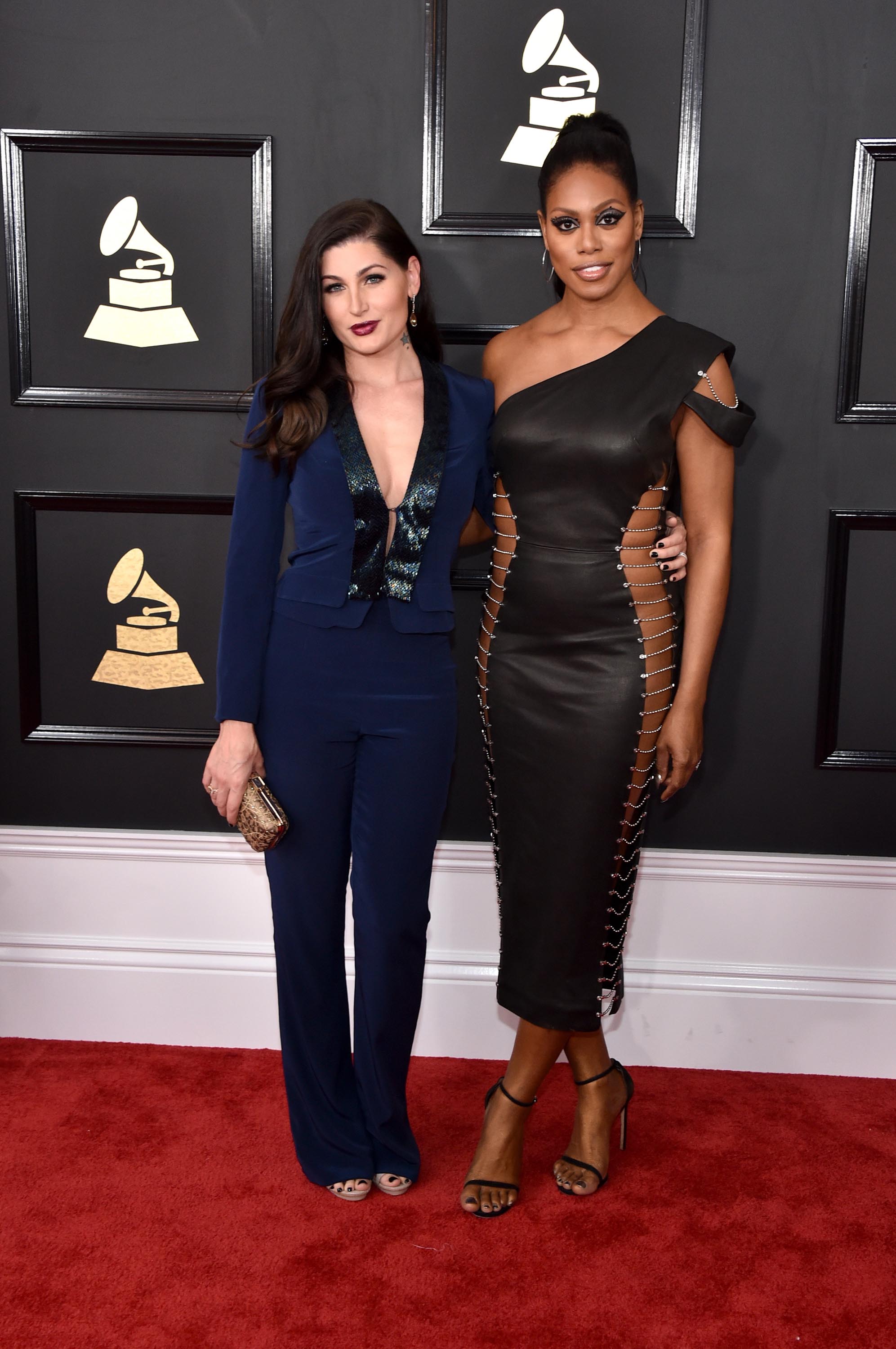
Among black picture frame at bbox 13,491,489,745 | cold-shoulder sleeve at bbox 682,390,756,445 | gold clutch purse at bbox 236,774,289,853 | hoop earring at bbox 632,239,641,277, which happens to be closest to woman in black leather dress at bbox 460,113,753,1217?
cold-shoulder sleeve at bbox 682,390,756,445

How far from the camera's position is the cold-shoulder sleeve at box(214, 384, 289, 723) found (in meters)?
1.96

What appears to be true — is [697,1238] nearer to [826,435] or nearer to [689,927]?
[689,927]

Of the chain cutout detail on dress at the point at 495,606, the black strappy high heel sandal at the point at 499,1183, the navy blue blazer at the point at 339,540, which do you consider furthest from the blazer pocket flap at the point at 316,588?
the black strappy high heel sandal at the point at 499,1183

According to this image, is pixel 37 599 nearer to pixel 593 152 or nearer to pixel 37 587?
pixel 37 587

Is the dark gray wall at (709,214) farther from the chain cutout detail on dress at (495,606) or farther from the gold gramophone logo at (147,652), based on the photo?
the chain cutout detail on dress at (495,606)

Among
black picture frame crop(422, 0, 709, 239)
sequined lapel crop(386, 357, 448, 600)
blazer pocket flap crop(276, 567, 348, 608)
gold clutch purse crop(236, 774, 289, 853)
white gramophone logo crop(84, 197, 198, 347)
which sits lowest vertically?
gold clutch purse crop(236, 774, 289, 853)

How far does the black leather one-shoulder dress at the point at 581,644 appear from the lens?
6.41 ft

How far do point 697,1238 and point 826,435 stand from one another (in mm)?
1709

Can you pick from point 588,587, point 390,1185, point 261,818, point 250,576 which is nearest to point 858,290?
point 588,587

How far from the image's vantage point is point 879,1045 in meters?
2.68

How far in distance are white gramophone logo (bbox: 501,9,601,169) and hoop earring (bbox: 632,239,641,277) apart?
28 centimetres

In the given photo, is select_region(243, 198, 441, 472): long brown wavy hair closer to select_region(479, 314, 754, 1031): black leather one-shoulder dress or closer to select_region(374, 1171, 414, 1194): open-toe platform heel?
select_region(479, 314, 754, 1031): black leather one-shoulder dress

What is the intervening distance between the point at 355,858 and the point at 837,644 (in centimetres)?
126

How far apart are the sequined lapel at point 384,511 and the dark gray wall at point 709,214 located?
0.65m
